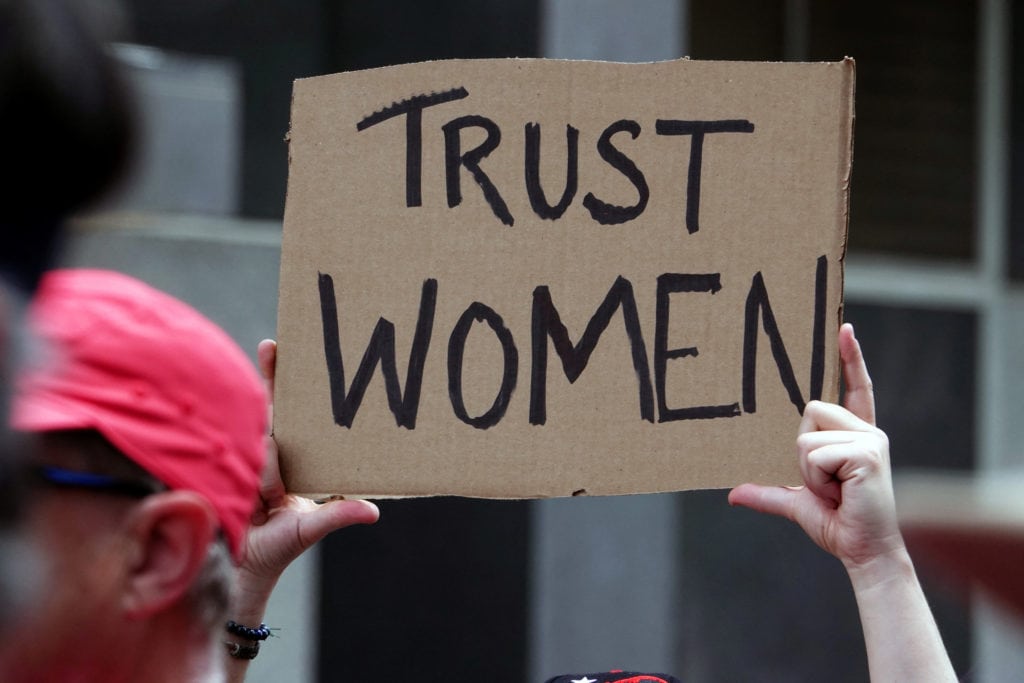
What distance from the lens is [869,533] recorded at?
5.92ft

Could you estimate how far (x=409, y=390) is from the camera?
1.95m

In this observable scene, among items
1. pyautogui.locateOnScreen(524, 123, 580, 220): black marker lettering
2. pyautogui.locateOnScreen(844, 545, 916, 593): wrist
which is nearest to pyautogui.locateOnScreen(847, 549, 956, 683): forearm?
pyautogui.locateOnScreen(844, 545, 916, 593): wrist

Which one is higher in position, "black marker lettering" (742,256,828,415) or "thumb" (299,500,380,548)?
"black marker lettering" (742,256,828,415)

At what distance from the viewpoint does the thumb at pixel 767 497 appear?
1921 mm

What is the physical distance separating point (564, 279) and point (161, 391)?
782 millimetres

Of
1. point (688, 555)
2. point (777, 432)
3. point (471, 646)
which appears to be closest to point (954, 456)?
point (688, 555)

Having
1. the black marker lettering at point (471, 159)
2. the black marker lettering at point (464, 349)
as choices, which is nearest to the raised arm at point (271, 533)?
the black marker lettering at point (464, 349)

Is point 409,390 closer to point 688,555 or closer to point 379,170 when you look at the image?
point 379,170

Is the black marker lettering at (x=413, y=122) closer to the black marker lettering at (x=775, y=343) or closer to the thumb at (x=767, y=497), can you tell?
the black marker lettering at (x=775, y=343)

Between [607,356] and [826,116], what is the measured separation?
0.44m

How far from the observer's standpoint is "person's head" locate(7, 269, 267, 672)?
46.6 inches

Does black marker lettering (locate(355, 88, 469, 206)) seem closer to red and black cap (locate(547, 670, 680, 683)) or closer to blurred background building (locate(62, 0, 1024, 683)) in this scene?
red and black cap (locate(547, 670, 680, 683))

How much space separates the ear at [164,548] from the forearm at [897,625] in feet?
2.81

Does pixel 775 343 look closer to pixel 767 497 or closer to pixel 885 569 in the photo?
pixel 767 497
